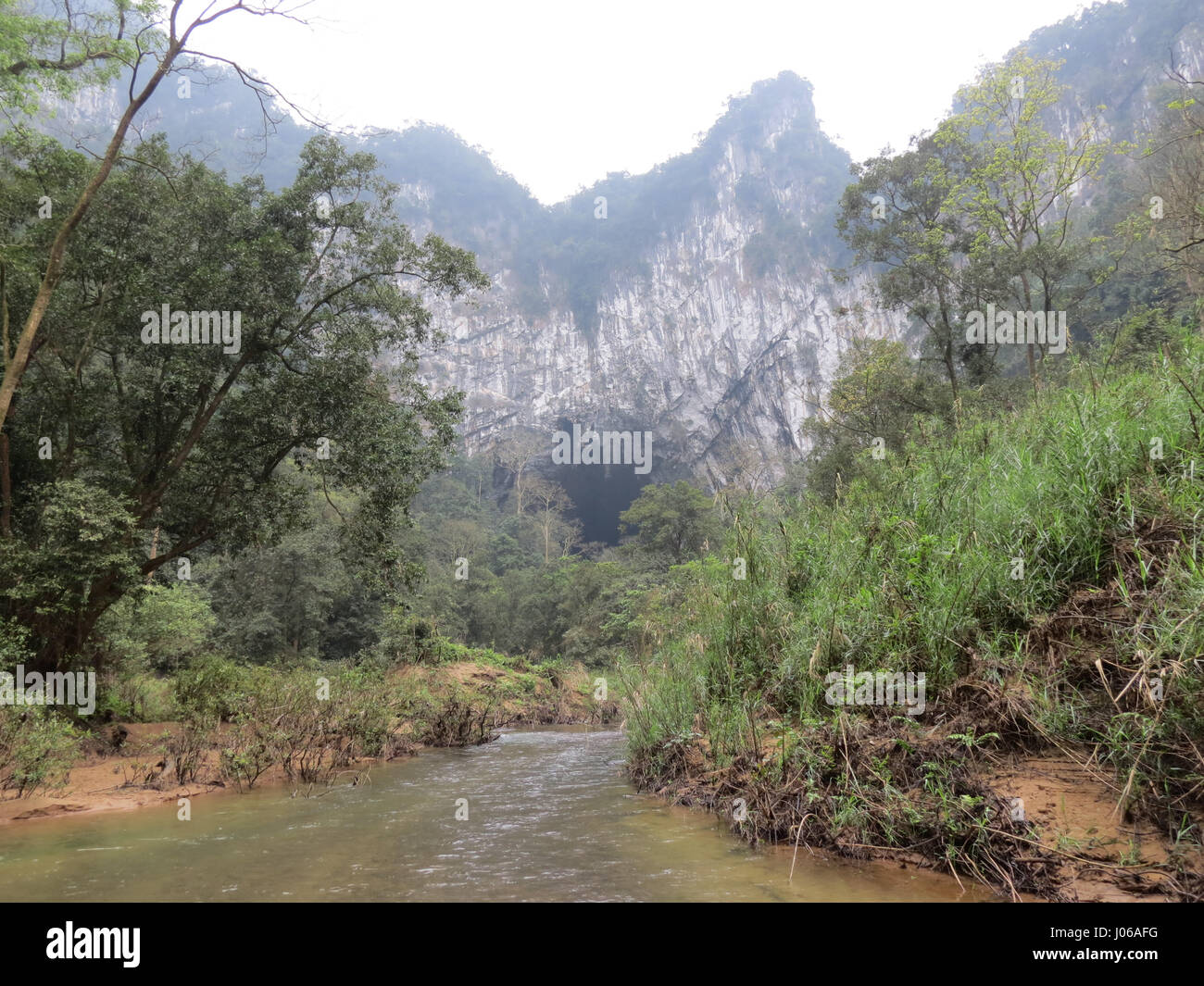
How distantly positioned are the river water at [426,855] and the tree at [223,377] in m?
4.48

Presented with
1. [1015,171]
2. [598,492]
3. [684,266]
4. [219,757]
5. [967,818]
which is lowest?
[219,757]

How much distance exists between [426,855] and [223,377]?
8.43m

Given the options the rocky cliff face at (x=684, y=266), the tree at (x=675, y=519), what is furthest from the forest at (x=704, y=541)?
the rocky cliff face at (x=684, y=266)

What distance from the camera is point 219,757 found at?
7.46 m

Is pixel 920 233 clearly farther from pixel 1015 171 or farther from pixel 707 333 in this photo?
pixel 707 333

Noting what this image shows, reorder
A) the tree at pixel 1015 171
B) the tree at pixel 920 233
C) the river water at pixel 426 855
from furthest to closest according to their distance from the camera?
the tree at pixel 920 233 < the tree at pixel 1015 171 < the river water at pixel 426 855

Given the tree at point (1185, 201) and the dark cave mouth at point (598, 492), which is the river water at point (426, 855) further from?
the dark cave mouth at point (598, 492)

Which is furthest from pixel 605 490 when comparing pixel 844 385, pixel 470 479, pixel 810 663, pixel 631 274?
pixel 810 663

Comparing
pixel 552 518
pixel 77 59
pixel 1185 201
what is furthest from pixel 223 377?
pixel 552 518

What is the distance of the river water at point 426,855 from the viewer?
11.2 ft

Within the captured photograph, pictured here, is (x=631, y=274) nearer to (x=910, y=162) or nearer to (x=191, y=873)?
(x=910, y=162)

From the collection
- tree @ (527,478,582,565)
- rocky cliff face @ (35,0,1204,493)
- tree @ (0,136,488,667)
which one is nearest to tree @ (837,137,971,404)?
tree @ (0,136,488,667)

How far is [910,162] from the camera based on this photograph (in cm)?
1683
